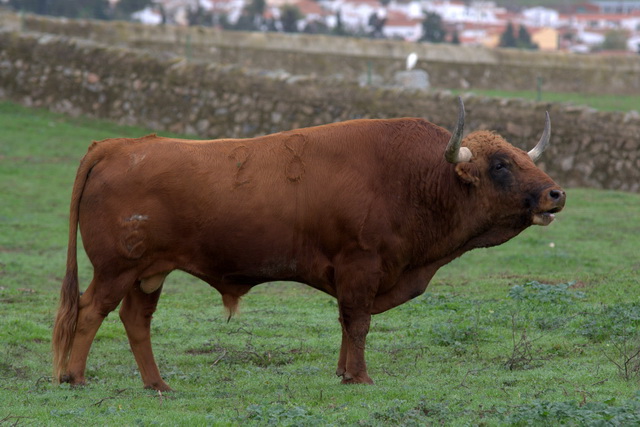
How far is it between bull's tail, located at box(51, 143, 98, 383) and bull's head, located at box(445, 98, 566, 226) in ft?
8.55

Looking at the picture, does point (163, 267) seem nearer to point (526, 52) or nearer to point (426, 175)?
point (426, 175)

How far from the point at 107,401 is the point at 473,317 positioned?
3.65m

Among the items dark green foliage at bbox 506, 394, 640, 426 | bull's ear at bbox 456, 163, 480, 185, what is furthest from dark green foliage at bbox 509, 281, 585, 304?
dark green foliage at bbox 506, 394, 640, 426

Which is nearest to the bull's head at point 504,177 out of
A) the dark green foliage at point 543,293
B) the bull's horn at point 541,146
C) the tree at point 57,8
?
the bull's horn at point 541,146

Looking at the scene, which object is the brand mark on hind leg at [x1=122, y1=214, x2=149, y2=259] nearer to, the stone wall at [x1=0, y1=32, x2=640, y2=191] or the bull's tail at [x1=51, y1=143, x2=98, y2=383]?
the bull's tail at [x1=51, y1=143, x2=98, y2=383]

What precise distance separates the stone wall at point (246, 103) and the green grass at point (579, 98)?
5.35 m

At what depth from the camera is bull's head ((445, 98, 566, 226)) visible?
21.5 feet

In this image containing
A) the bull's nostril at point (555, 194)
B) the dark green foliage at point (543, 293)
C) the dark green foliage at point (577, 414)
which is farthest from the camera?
the dark green foliage at point (543, 293)

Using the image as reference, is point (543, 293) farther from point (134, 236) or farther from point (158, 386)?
point (134, 236)

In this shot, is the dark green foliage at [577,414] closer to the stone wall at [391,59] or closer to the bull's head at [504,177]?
the bull's head at [504,177]

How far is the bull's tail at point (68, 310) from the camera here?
662 centimetres

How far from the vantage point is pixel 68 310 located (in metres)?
6.68

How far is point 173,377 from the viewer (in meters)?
7.17

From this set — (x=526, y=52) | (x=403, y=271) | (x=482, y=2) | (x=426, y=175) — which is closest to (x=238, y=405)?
(x=403, y=271)
